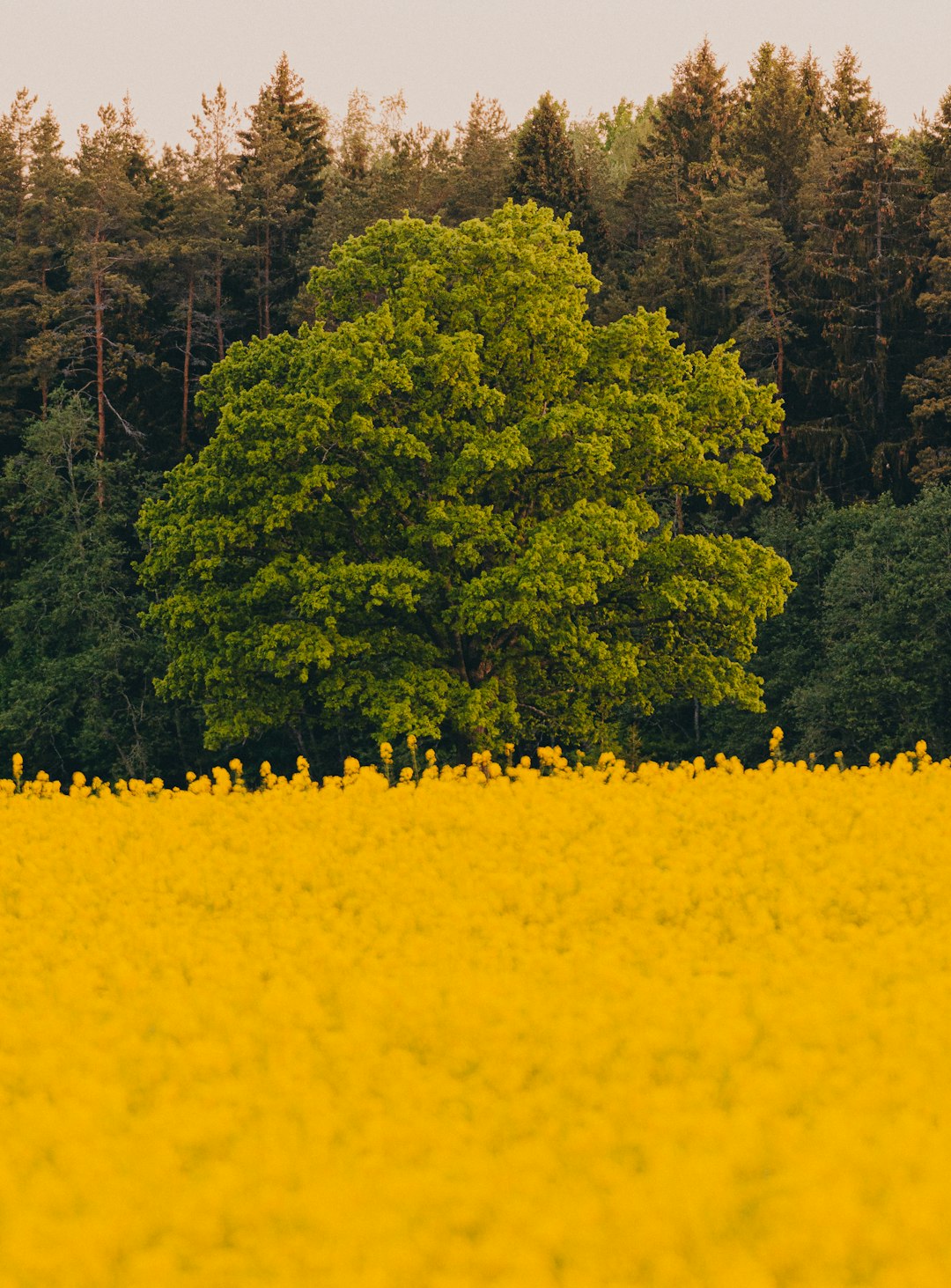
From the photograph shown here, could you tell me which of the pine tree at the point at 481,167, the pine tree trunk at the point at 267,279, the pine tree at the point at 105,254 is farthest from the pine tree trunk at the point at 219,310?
the pine tree at the point at 481,167

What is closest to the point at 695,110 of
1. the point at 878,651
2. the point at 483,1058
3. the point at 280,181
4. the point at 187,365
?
the point at 280,181

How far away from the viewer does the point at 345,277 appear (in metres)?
28.2

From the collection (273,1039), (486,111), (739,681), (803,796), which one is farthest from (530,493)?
(486,111)

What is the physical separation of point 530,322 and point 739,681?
26.4ft

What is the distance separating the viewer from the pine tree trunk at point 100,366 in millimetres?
46781

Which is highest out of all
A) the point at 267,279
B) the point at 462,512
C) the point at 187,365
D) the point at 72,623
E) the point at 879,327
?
the point at 267,279

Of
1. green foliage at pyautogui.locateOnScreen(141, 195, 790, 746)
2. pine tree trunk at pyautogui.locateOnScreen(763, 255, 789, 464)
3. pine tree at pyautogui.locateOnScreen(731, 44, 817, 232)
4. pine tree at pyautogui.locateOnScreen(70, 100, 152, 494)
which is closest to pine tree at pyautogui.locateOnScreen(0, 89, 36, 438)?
pine tree at pyautogui.locateOnScreen(70, 100, 152, 494)

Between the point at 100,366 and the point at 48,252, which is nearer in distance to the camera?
the point at 100,366

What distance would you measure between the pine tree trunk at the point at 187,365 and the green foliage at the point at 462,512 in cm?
2025

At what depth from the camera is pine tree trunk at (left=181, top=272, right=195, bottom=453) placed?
48.1 m

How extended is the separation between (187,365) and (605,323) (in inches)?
587

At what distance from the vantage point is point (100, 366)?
4753cm

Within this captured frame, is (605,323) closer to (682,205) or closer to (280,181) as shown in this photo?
(682,205)

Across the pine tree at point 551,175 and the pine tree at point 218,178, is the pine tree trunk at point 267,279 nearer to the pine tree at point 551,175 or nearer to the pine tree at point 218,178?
the pine tree at point 218,178
